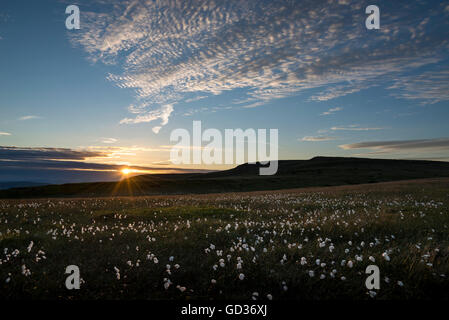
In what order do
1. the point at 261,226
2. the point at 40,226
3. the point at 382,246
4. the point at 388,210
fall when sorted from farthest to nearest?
the point at 388,210
the point at 40,226
the point at 261,226
the point at 382,246

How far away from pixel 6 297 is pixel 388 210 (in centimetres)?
1522

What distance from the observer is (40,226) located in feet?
35.4

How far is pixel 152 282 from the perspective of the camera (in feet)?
17.3
